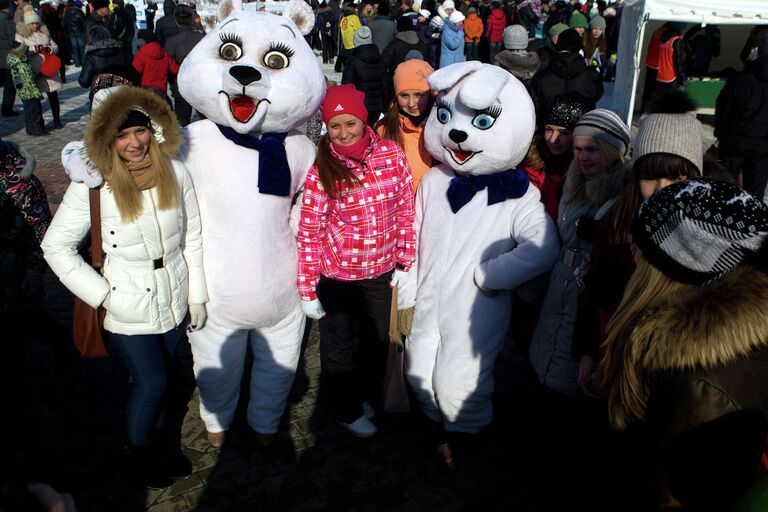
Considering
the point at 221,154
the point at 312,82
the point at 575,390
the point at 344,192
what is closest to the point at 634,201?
the point at 575,390

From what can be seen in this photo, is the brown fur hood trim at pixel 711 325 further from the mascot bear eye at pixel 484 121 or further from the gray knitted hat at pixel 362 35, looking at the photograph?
the gray knitted hat at pixel 362 35

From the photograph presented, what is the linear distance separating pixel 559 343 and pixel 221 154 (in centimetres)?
181

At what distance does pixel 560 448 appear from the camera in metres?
3.20

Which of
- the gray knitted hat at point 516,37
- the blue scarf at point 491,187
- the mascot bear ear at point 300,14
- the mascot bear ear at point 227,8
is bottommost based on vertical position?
the gray knitted hat at point 516,37

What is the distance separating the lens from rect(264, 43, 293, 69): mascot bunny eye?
291 cm

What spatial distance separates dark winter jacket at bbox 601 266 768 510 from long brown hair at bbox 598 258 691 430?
1.7 inches

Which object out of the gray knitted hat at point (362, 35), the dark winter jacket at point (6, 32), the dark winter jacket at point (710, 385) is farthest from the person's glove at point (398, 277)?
the dark winter jacket at point (6, 32)

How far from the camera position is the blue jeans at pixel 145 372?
9.40ft

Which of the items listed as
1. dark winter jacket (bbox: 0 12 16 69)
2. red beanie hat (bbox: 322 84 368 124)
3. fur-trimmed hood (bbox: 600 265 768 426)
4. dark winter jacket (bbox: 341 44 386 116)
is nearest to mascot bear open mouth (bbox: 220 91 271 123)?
red beanie hat (bbox: 322 84 368 124)

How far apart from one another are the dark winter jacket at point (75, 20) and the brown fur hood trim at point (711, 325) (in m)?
16.8

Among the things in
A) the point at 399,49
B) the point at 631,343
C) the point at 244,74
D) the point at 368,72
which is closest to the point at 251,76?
the point at 244,74

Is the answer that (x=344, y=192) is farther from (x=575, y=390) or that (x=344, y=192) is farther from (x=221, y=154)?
(x=575, y=390)

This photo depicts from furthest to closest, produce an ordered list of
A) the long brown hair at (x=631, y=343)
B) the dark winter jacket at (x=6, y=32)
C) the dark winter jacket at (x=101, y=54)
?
the dark winter jacket at (x=6, y=32) < the dark winter jacket at (x=101, y=54) < the long brown hair at (x=631, y=343)

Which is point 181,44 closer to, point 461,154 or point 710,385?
point 461,154
